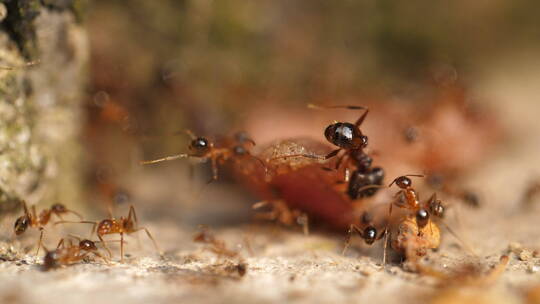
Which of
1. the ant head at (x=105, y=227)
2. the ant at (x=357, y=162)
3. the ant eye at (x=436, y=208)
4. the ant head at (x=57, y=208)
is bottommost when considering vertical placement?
the ant head at (x=105, y=227)

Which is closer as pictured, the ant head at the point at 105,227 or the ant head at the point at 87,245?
the ant head at the point at 87,245

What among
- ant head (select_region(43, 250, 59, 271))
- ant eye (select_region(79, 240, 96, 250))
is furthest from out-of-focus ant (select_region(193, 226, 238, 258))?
ant head (select_region(43, 250, 59, 271))

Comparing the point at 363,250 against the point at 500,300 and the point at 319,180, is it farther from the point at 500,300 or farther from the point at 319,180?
the point at 500,300

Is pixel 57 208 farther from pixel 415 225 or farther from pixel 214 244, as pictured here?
pixel 415 225

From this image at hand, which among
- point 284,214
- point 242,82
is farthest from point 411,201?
point 242,82

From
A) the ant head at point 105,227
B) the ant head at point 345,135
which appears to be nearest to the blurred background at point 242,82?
the ant head at point 105,227

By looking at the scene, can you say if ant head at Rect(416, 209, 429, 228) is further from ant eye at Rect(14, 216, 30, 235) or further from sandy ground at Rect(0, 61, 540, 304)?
ant eye at Rect(14, 216, 30, 235)

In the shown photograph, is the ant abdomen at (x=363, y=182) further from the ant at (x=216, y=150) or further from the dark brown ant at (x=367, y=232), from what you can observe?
the ant at (x=216, y=150)
